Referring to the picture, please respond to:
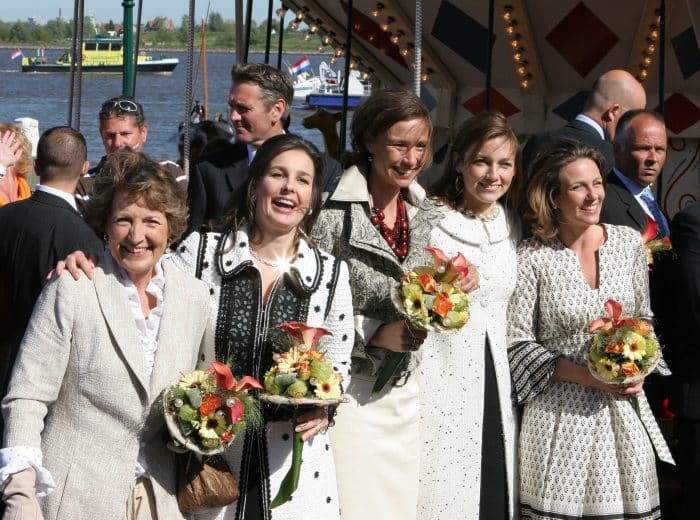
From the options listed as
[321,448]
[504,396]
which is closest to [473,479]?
[504,396]

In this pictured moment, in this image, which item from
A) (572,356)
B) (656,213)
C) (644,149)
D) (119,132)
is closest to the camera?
(572,356)

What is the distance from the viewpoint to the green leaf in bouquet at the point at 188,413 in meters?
3.54

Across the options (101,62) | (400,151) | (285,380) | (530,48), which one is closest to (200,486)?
(285,380)

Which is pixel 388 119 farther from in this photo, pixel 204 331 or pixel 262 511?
pixel 262 511

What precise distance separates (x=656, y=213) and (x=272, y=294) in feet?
8.59

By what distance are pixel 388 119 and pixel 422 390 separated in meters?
1.04

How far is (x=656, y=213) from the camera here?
5.91 meters

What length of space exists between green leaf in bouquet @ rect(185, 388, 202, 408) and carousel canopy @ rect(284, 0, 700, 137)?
4.78 meters

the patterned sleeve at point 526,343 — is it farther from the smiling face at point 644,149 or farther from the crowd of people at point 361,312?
the smiling face at point 644,149

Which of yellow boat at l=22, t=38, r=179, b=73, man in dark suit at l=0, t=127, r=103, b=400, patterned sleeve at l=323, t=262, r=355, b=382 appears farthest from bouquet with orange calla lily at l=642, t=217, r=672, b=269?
yellow boat at l=22, t=38, r=179, b=73

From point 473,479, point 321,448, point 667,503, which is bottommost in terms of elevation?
point 667,503

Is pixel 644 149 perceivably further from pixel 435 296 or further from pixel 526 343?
pixel 435 296

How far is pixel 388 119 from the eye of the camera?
4.55 metres

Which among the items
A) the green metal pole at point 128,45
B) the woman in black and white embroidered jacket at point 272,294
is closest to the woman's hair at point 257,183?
the woman in black and white embroidered jacket at point 272,294
